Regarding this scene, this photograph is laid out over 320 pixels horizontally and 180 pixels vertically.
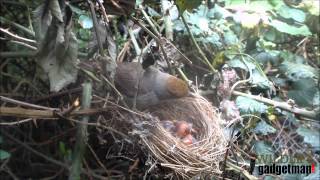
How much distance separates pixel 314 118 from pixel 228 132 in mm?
358

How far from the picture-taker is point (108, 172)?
1471mm

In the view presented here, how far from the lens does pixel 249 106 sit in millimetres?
1497

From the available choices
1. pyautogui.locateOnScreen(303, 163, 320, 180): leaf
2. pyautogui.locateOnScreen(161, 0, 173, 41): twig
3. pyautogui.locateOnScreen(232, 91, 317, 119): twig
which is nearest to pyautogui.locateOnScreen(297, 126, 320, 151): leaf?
pyautogui.locateOnScreen(232, 91, 317, 119): twig

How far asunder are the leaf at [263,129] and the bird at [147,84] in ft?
0.87

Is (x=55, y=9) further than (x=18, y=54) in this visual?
No

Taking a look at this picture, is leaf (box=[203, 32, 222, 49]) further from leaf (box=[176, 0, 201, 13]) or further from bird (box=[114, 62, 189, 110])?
leaf (box=[176, 0, 201, 13])

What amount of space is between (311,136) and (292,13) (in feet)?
2.07

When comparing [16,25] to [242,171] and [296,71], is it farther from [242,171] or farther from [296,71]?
[296,71]

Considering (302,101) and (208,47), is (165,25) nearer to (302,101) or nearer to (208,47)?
(208,47)

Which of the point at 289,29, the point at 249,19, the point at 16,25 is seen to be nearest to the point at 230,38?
the point at 249,19

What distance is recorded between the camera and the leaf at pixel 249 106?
1.48 meters

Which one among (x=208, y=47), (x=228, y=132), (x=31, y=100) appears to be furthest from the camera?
(x=208, y=47)

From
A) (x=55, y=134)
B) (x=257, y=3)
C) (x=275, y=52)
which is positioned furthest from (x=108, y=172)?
(x=257, y=3)

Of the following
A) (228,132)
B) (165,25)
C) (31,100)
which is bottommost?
(228,132)
